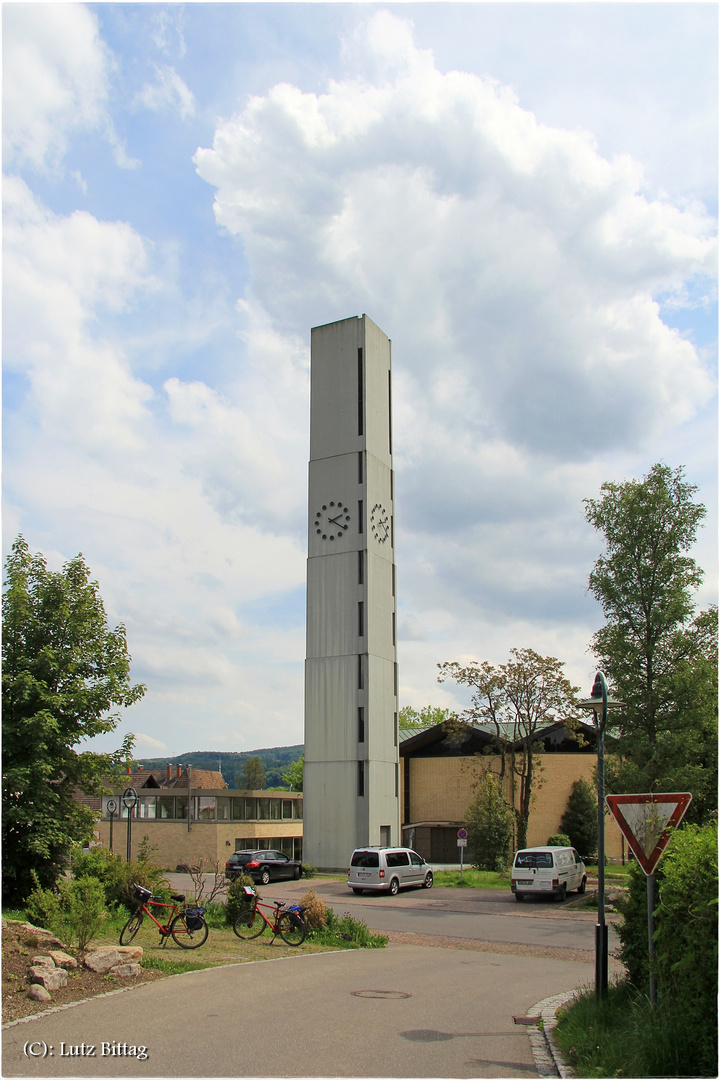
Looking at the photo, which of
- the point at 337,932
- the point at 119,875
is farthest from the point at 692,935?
the point at 119,875

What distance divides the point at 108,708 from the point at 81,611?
2160mm

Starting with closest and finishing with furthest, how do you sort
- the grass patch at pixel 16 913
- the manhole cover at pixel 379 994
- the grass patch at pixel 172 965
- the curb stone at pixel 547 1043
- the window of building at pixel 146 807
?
the curb stone at pixel 547 1043 → the manhole cover at pixel 379 994 → the grass patch at pixel 172 965 → the grass patch at pixel 16 913 → the window of building at pixel 146 807

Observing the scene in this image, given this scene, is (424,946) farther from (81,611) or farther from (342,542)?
(342,542)

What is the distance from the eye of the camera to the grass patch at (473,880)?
115 feet

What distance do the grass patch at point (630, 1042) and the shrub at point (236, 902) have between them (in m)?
9.92

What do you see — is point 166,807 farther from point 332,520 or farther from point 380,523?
point 380,523

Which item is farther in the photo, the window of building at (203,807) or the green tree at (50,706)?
the window of building at (203,807)

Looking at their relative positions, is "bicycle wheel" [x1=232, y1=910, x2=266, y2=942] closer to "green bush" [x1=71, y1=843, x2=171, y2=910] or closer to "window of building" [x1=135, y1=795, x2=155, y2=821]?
"green bush" [x1=71, y1=843, x2=171, y2=910]

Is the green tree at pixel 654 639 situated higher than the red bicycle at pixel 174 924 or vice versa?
the green tree at pixel 654 639

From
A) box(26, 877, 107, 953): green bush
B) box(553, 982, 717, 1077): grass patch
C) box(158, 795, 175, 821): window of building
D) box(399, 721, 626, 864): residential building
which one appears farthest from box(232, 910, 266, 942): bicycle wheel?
box(399, 721, 626, 864): residential building

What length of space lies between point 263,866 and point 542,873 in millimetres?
12377

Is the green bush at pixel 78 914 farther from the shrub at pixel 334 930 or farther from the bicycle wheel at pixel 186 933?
the shrub at pixel 334 930

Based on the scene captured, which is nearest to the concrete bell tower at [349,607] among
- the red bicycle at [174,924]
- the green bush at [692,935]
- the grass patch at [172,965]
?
the red bicycle at [174,924]

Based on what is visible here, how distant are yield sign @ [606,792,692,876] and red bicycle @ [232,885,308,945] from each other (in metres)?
10.0
